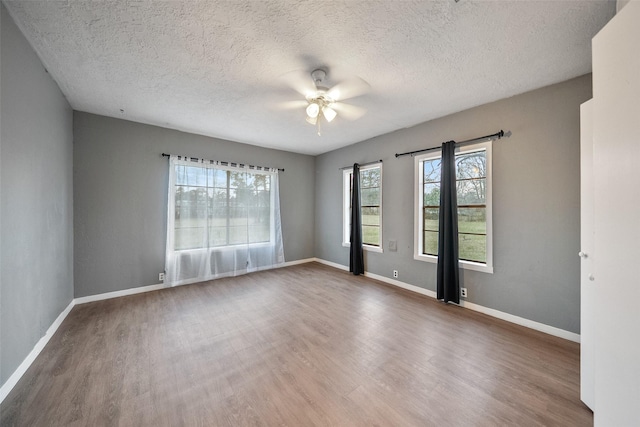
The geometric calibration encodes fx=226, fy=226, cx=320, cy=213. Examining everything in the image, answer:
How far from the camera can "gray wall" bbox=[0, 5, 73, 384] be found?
160 cm

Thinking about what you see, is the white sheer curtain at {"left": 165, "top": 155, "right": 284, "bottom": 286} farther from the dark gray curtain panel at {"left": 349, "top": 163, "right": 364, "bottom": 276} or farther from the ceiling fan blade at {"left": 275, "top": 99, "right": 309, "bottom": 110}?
the ceiling fan blade at {"left": 275, "top": 99, "right": 309, "bottom": 110}

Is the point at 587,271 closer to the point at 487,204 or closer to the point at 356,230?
the point at 487,204

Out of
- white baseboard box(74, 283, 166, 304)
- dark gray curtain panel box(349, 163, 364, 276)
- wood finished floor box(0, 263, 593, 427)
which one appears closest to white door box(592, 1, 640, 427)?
wood finished floor box(0, 263, 593, 427)

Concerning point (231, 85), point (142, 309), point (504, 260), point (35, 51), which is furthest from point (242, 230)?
point (504, 260)

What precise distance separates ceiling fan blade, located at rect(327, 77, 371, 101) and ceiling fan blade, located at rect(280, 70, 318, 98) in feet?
0.68

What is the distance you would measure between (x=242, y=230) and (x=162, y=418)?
3353 mm

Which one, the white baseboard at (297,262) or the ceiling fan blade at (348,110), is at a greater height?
the ceiling fan blade at (348,110)

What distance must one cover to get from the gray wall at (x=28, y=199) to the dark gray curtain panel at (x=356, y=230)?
4085mm

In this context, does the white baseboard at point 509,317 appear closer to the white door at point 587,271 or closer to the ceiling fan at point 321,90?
the white door at point 587,271

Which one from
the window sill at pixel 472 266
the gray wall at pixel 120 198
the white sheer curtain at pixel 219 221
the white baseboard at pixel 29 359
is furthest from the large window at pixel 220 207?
the window sill at pixel 472 266

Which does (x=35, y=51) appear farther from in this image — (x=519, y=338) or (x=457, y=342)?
(x=519, y=338)

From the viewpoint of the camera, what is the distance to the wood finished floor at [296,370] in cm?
146

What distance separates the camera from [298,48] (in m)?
1.89

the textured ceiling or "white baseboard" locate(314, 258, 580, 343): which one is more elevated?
the textured ceiling
